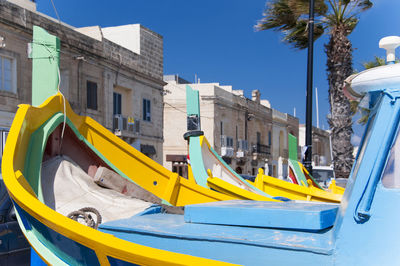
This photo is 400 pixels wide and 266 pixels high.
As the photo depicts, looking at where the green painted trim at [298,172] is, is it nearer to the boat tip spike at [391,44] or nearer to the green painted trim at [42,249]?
the boat tip spike at [391,44]

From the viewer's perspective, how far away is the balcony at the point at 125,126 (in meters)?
22.2

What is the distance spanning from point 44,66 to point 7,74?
1329cm

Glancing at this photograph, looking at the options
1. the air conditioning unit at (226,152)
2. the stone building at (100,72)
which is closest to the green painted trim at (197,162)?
the stone building at (100,72)

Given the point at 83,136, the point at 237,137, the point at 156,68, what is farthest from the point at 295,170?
the point at 237,137

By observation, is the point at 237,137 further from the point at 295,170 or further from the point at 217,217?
the point at 217,217

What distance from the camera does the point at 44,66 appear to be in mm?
4605

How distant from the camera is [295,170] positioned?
406 inches

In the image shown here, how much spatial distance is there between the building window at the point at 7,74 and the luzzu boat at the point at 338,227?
1527 centimetres

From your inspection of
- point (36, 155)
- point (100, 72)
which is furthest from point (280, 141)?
point (36, 155)

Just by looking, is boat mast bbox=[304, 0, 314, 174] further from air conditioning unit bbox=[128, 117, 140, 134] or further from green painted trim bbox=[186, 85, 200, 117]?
air conditioning unit bbox=[128, 117, 140, 134]

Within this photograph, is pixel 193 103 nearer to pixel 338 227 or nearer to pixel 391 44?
pixel 391 44

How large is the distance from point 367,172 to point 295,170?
26.2 feet

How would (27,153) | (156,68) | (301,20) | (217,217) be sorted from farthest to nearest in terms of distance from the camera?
1. (156,68)
2. (301,20)
3. (27,153)
4. (217,217)

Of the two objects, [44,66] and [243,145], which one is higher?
[44,66]
